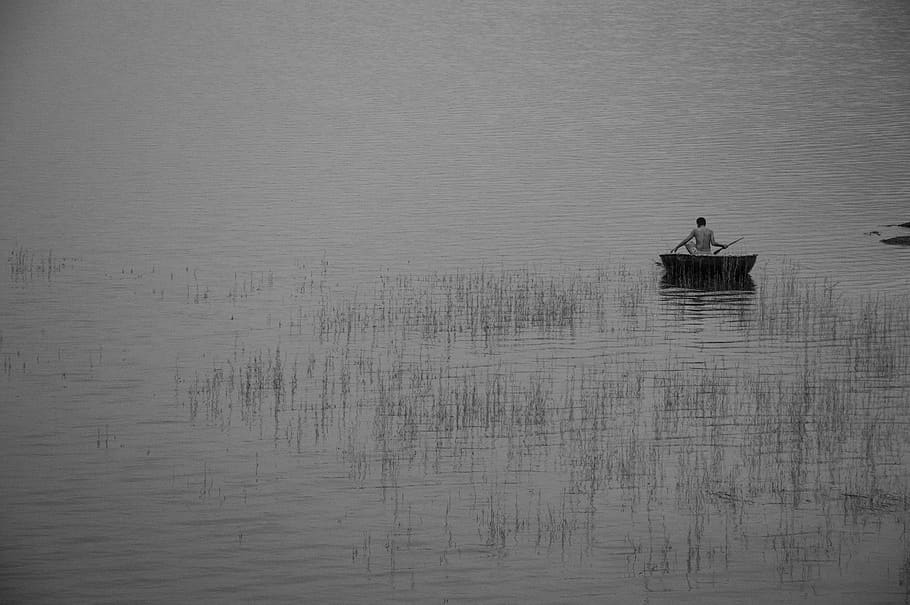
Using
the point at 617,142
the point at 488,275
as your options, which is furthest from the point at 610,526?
the point at 617,142

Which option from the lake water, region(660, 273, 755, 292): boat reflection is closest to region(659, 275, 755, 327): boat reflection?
region(660, 273, 755, 292): boat reflection

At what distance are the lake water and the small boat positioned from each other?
450mm

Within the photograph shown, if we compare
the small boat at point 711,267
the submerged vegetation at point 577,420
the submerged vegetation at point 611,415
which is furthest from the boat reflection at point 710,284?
the submerged vegetation at point 611,415

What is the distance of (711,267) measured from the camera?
2417 centimetres

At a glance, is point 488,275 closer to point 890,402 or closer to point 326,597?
point 890,402

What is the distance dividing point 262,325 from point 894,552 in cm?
1220

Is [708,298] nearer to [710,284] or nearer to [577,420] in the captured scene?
[710,284]

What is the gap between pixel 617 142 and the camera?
188ft

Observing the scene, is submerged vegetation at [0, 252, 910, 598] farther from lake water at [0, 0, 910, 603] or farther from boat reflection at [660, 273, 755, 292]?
boat reflection at [660, 273, 755, 292]

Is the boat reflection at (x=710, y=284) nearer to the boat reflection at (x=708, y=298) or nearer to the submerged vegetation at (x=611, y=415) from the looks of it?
the boat reflection at (x=708, y=298)

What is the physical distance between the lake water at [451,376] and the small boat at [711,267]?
0.45 meters

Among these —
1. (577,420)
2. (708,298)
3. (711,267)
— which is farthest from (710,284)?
(577,420)

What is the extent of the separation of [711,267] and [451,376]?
829cm

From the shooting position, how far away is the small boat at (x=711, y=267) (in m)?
24.1
